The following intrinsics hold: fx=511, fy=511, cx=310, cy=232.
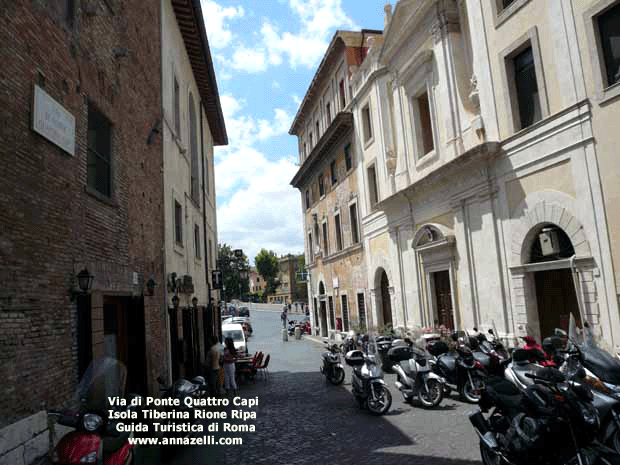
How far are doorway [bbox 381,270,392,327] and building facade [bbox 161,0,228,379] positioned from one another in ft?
23.7

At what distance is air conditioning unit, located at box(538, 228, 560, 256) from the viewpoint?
1132 cm

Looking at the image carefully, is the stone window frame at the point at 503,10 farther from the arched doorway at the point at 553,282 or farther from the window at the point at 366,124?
the window at the point at 366,124

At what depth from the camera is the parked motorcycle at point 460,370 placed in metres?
9.77

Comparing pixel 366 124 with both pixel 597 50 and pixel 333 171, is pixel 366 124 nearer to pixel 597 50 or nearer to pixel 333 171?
pixel 333 171

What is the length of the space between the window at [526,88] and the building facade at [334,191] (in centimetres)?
1102

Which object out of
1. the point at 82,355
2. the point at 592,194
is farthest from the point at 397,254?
the point at 82,355

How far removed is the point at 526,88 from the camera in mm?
12445

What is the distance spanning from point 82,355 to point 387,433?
4.63 m

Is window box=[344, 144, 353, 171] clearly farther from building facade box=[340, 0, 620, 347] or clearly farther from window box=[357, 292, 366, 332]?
window box=[357, 292, 366, 332]

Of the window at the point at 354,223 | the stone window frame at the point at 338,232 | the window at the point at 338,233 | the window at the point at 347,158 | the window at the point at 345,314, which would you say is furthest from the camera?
the window at the point at 338,233

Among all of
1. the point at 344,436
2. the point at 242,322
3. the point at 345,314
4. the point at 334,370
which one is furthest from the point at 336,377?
the point at 242,322

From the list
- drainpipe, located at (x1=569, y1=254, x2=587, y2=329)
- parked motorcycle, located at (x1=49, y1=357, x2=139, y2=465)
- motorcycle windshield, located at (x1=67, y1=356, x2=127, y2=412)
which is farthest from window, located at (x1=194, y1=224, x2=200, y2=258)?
motorcycle windshield, located at (x1=67, y1=356, x2=127, y2=412)

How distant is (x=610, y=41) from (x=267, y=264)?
3677 inches

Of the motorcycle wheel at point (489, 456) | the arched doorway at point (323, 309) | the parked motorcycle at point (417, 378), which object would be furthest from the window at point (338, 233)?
the motorcycle wheel at point (489, 456)
